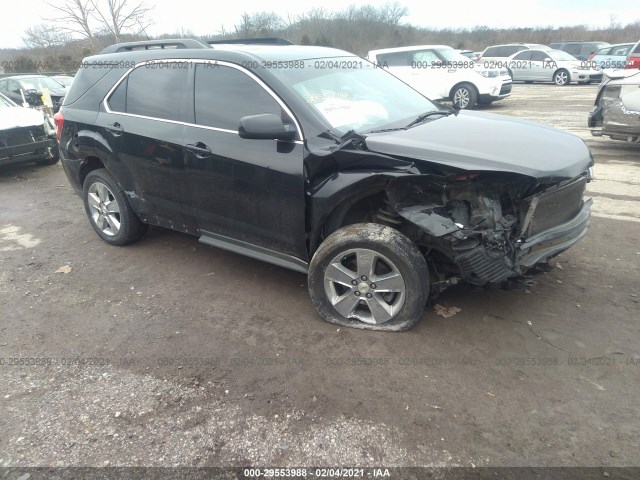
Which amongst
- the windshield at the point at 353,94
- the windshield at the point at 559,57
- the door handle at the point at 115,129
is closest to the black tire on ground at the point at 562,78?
the windshield at the point at 559,57

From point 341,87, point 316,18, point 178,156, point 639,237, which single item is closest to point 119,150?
point 178,156

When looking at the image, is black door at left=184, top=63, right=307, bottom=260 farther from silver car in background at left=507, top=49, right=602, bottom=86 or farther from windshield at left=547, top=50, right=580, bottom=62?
windshield at left=547, top=50, right=580, bottom=62

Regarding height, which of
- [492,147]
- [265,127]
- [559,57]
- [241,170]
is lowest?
[559,57]

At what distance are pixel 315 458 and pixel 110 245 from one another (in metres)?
3.66

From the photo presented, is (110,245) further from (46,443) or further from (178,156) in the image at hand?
(46,443)

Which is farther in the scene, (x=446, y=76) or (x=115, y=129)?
(x=446, y=76)

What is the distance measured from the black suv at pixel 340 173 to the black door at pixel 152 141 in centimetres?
1

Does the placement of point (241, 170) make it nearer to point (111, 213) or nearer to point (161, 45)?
point (161, 45)

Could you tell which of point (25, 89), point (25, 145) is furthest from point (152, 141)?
point (25, 89)

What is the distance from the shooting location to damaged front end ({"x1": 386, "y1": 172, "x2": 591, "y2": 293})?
2.89 meters

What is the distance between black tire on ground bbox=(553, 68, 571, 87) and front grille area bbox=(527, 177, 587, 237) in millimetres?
19873

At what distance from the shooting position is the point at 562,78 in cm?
2033

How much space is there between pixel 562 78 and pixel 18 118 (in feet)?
66.8

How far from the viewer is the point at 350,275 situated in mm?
3254
